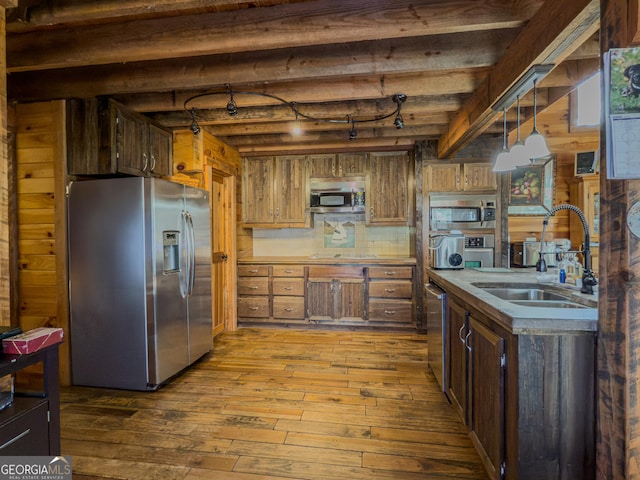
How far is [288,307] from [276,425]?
7.10ft

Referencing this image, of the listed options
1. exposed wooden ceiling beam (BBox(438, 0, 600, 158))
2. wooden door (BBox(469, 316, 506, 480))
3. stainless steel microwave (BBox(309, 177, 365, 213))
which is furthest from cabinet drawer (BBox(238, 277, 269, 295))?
exposed wooden ceiling beam (BBox(438, 0, 600, 158))

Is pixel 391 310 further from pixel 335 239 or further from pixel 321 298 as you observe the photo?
pixel 335 239

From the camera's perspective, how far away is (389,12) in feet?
5.83

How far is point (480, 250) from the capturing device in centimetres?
399

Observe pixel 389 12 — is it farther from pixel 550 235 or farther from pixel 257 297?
pixel 550 235

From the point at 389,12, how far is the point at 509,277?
197 cm

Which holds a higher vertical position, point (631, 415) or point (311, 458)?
point (631, 415)

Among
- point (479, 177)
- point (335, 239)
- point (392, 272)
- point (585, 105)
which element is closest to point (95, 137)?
point (335, 239)

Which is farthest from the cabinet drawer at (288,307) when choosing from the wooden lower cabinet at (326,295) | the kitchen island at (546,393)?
the kitchen island at (546,393)

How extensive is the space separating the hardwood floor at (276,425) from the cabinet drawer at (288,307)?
105 centimetres

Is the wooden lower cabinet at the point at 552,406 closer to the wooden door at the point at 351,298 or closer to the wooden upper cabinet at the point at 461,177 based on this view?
the wooden door at the point at 351,298

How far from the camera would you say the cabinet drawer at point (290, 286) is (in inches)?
168

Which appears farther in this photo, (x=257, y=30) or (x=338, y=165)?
(x=338, y=165)

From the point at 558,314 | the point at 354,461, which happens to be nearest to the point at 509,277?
the point at 558,314
